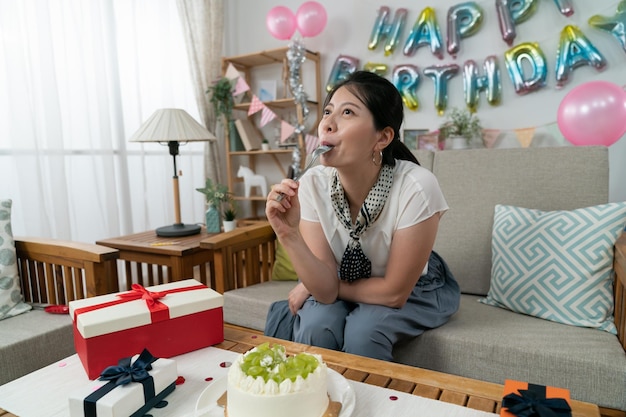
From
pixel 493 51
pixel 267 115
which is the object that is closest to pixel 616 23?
pixel 493 51

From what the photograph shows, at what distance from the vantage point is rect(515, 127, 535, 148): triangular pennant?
259cm

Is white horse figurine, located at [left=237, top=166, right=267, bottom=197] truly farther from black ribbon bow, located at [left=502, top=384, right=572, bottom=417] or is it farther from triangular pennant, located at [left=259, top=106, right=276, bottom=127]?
black ribbon bow, located at [left=502, top=384, right=572, bottom=417]

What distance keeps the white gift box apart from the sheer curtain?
180cm

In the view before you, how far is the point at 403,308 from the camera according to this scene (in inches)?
46.2

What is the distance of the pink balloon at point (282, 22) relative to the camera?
3031mm

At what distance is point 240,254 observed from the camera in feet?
5.60

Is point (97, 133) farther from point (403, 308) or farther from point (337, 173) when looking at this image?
point (403, 308)

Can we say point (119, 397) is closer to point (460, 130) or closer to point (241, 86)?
point (460, 130)

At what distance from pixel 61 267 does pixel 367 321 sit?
1.12 metres

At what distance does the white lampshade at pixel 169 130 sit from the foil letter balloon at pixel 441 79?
5.19ft

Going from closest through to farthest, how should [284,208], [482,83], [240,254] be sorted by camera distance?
1. [284,208]
2. [240,254]
3. [482,83]

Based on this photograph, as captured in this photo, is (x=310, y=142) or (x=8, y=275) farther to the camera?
(x=310, y=142)

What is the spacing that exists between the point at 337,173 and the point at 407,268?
0.35 meters

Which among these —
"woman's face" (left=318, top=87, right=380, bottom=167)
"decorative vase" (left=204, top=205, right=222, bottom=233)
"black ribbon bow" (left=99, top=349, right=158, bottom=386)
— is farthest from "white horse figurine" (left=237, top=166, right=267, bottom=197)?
"black ribbon bow" (left=99, top=349, right=158, bottom=386)
